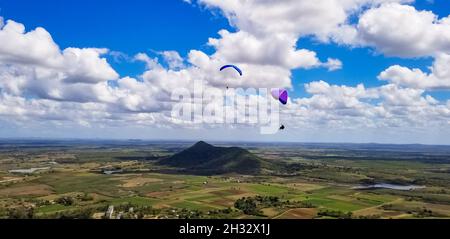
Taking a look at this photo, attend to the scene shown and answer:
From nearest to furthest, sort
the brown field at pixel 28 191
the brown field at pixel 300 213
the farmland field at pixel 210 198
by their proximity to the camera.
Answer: the brown field at pixel 300 213, the farmland field at pixel 210 198, the brown field at pixel 28 191

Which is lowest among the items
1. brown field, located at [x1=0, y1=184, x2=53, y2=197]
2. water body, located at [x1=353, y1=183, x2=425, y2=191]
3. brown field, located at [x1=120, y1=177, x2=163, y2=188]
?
water body, located at [x1=353, y1=183, x2=425, y2=191]

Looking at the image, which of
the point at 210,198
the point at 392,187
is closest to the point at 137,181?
the point at 210,198

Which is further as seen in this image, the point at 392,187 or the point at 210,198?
the point at 392,187

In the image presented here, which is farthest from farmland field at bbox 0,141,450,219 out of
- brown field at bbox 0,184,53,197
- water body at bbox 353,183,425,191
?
water body at bbox 353,183,425,191

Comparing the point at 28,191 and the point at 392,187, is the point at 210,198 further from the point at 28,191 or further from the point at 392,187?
the point at 392,187

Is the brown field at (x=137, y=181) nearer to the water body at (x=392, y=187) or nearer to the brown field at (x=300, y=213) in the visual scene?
the brown field at (x=300, y=213)

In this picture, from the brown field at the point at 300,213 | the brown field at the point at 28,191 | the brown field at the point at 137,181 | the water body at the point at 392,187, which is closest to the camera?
the brown field at the point at 300,213

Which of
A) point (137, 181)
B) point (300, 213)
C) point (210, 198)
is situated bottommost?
point (300, 213)

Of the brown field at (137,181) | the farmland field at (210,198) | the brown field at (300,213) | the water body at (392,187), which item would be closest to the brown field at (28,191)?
the farmland field at (210,198)

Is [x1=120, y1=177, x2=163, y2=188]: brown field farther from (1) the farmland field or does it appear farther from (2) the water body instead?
(2) the water body
